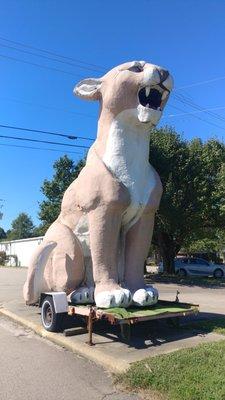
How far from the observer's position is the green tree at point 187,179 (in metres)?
21.8

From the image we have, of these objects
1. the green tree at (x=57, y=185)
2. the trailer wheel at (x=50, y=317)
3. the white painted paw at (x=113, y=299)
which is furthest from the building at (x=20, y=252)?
the white painted paw at (x=113, y=299)

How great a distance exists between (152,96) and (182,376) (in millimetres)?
4270

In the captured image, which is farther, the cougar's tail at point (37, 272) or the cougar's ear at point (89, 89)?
the cougar's tail at point (37, 272)

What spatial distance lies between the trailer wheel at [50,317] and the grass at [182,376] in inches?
91.1

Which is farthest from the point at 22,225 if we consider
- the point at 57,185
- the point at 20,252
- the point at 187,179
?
the point at 187,179

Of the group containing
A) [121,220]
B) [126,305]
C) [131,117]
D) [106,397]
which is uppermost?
[131,117]

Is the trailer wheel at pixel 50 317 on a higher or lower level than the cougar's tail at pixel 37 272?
lower

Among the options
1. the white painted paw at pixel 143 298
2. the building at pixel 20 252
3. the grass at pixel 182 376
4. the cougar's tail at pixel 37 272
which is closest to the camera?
the grass at pixel 182 376

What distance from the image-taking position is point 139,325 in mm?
8219

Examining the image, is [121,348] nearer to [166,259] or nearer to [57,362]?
[57,362]

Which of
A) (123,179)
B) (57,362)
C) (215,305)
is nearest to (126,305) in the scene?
(57,362)

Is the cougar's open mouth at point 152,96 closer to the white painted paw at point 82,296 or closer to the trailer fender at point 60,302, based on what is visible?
the white painted paw at point 82,296

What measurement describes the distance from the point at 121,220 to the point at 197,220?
17.4 meters

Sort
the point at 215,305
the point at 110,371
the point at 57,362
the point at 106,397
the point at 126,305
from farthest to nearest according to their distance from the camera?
the point at 215,305
the point at 126,305
the point at 57,362
the point at 110,371
the point at 106,397
